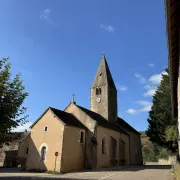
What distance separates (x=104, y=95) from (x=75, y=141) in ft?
44.1

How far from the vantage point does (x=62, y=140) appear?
2631 centimetres

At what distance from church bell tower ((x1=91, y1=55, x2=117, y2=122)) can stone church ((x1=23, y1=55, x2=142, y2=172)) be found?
0.12m

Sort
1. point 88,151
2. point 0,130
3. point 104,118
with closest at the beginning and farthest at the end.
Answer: point 0,130, point 88,151, point 104,118

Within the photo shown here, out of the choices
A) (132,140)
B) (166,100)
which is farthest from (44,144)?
(132,140)

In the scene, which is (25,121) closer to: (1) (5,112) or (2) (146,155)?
(1) (5,112)

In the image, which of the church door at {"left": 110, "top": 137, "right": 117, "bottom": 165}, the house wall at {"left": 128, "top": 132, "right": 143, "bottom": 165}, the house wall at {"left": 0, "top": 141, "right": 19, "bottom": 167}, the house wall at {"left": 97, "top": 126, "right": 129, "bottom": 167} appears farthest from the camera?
the house wall at {"left": 128, "top": 132, "right": 143, "bottom": 165}

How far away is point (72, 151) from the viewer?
27.6 meters

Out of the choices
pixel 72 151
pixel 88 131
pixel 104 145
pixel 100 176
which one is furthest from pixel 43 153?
pixel 100 176

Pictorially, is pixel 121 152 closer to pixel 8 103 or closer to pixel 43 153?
pixel 43 153

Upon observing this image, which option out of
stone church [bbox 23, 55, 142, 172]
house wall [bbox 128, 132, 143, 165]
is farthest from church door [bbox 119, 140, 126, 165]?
house wall [bbox 128, 132, 143, 165]

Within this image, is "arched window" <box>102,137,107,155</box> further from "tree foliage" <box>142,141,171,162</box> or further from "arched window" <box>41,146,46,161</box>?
"tree foliage" <box>142,141,171,162</box>

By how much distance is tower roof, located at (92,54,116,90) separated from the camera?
41156 mm

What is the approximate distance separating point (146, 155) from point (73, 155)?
38726 millimetres

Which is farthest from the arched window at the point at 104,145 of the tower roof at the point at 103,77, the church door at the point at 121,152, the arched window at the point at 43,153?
the tower roof at the point at 103,77
